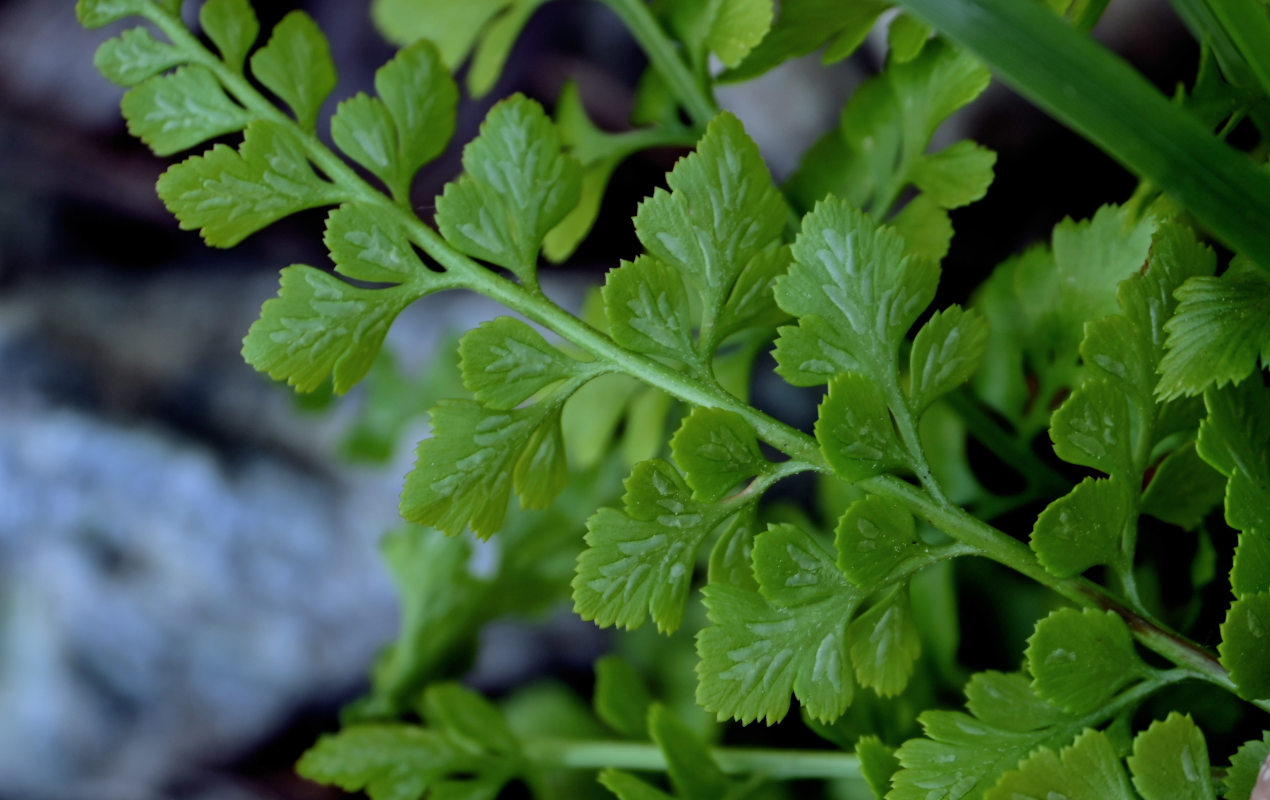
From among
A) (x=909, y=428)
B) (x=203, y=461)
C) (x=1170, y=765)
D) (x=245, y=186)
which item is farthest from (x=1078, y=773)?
(x=203, y=461)

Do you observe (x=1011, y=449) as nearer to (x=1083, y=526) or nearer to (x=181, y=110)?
(x=1083, y=526)

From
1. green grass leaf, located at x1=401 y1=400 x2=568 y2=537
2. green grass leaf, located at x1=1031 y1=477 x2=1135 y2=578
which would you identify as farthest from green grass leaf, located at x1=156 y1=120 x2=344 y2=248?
green grass leaf, located at x1=1031 y1=477 x2=1135 y2=578

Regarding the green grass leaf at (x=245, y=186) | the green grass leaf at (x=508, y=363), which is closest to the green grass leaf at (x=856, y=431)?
the green grass leaf at (x=508, y=363)

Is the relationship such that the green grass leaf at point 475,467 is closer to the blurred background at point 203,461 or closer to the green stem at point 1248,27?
the green stem at point 1248,27

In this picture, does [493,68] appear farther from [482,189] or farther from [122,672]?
[122,672]

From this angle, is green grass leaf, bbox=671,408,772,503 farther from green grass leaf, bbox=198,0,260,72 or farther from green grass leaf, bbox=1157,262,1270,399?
A: green grass leaf, bbox=198,0,260,72

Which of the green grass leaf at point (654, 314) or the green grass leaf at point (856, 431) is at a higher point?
the green grass leaf at point (654, 314)

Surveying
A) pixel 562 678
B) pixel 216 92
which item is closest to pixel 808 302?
pixel 216 92
